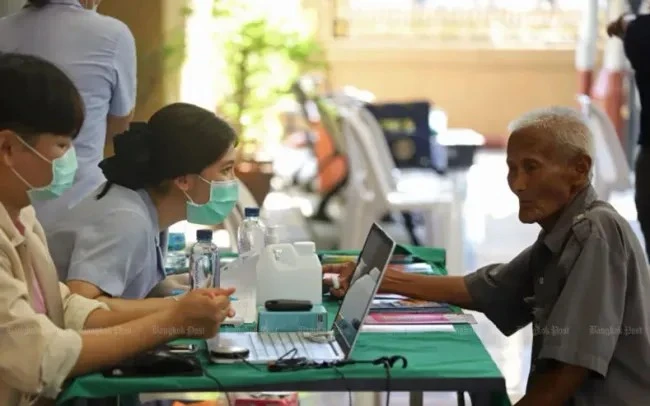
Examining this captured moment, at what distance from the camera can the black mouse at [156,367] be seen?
5.95ft

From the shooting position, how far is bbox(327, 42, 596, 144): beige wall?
Result: 1042cm

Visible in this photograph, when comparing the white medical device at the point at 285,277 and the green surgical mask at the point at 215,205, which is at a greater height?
the green surgical mask at the point at 215,205

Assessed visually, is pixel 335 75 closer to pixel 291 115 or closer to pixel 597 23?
pixel 291 115

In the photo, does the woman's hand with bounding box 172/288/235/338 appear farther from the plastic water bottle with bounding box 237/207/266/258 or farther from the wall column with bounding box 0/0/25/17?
the wall column with bounding box 0/0/25/17

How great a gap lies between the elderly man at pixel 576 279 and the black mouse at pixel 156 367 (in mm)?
616

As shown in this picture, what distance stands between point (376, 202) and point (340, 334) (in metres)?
3.56

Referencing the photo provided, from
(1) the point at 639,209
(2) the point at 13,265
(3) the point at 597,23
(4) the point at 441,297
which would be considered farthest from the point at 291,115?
(2) the point at 13,265

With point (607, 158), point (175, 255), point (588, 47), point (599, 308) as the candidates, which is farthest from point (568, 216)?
point (588, 47)

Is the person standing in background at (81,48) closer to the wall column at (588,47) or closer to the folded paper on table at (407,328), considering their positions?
the folded paper on table at (407,328)

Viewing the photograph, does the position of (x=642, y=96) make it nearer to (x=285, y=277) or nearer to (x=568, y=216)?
(x=568, y=216)

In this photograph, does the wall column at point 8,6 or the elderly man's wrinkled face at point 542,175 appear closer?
the elderly man's wrinkled face at point 542,175

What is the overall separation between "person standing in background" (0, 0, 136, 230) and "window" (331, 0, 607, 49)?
302 inches

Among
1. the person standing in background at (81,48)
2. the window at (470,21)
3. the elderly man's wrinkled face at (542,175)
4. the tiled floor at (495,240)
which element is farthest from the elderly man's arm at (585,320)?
the window at (470,21)

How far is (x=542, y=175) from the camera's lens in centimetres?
213
